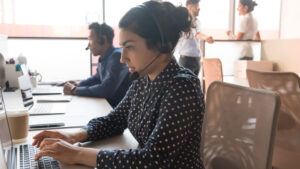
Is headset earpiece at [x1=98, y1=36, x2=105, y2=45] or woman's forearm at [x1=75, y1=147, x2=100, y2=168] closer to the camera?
woman's forearm at [x1=75, y1=147, x2=100, y2=168]

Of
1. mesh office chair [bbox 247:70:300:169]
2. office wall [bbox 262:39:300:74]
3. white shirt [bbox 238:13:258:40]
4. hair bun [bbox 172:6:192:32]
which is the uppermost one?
white shirt [bbox 238:13:258:40]

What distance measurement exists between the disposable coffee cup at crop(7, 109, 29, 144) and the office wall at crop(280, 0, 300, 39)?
4.69 metres

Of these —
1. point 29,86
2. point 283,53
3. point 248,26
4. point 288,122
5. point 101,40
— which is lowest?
point 288,122

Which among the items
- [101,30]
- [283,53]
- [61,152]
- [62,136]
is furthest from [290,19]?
[61,152]

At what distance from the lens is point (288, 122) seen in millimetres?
1540

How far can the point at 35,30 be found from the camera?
372cm

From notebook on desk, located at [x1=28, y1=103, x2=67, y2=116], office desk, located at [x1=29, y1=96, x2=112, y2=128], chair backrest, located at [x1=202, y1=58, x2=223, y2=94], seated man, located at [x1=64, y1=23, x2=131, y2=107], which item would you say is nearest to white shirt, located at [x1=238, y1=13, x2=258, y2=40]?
chair backrest, located at [x1=202, y1=58, x2=223, y2=94]

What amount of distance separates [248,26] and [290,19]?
5.95 ft

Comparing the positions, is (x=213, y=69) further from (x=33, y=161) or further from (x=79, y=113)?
(x=33, y=161)

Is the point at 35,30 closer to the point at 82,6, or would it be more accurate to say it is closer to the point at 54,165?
the point at 82,6

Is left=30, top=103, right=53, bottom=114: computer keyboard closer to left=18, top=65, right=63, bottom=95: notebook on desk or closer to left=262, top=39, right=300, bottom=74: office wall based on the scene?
left=18, top=65, right=63, bottom=95: notebook on desk

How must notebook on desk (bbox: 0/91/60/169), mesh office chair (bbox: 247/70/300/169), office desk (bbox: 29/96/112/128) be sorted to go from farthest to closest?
1. mesh office chair (bbox: 247/70/300/169)
2. office desk (bbox: 29/96/112/128)
3. notebook on desk (bbox: 0/91/60/169)

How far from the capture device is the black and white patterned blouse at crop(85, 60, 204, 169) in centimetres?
82

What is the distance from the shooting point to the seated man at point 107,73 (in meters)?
2.02
